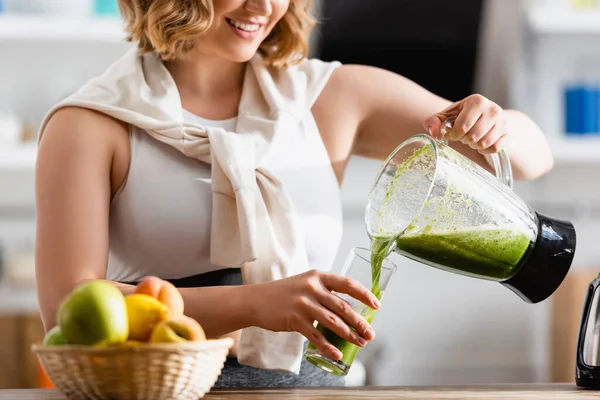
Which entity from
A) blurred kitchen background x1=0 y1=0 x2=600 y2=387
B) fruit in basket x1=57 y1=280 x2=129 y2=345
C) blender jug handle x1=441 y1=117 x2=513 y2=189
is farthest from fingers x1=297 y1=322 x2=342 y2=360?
blurred kitchen background x1=0 y1=0 x2=600 y2=387

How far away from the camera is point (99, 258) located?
4.17ft

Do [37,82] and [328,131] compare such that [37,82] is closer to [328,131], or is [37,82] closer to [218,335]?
[328,131]

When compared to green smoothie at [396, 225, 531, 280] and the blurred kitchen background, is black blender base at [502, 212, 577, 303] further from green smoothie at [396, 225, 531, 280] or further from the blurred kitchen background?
the blurred kitchen background

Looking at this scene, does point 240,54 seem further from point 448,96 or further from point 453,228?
point 448,96

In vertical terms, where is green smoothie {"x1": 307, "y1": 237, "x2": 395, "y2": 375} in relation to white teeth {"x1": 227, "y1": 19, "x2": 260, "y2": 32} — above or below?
below

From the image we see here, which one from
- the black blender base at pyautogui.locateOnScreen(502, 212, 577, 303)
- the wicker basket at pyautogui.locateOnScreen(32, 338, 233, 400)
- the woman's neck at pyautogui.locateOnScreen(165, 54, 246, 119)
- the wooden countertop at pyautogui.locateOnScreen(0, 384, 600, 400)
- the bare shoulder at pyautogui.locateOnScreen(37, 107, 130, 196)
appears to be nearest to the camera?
the wicker basket at pyautogui.locateOnScreen(32, 338, 233, 400)

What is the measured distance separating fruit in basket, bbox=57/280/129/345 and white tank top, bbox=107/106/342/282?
1.66 ft

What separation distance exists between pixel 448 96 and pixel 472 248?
2255 millimetres

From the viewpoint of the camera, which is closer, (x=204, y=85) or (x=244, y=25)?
(x=244, y=25)

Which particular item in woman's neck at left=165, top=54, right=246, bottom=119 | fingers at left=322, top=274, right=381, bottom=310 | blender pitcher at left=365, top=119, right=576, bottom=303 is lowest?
fingers at left=322, top=274, right=381, bottom=310

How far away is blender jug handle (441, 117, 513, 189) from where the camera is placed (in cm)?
125

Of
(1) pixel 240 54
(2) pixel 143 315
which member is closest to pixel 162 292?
(2) pixel 143 315

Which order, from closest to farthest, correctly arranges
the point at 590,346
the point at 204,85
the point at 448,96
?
1. the point at 590,346
2. the point at 204,85
3. the point at 448,96

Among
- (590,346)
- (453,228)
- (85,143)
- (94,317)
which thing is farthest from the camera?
(85,143)
